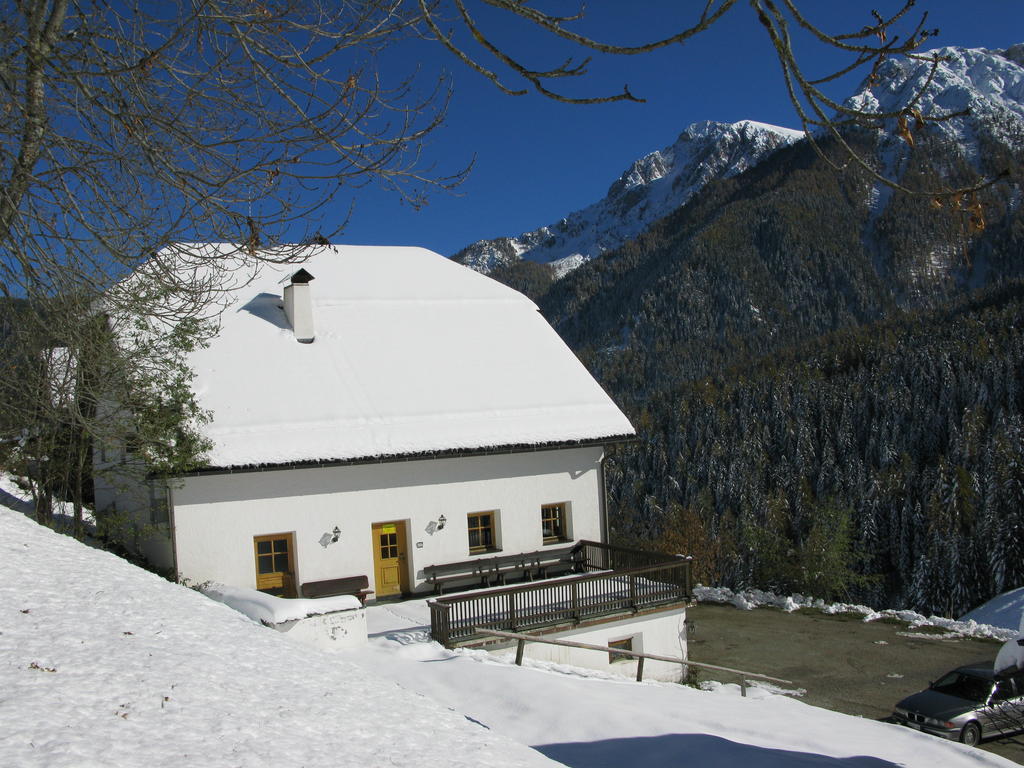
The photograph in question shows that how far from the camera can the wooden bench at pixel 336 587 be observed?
50.6 ft

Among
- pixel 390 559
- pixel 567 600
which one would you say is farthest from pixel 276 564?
pixel 567 600

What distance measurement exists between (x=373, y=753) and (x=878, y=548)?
3405 inches

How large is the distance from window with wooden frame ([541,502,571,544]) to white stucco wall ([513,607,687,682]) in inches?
134

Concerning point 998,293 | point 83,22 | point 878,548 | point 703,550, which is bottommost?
point 878,548

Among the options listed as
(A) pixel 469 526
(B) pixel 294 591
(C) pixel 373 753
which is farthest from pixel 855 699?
(C) pixel 373 753

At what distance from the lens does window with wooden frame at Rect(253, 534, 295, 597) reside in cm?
1549

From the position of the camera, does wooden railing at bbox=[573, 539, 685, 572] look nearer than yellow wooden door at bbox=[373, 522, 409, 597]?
Yes

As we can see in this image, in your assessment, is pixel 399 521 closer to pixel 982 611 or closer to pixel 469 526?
pixel 469 526

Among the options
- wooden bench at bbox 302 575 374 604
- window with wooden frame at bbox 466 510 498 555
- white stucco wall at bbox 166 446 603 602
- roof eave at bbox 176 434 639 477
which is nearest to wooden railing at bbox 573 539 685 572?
white stucco wall at bbox 166 446 603 602

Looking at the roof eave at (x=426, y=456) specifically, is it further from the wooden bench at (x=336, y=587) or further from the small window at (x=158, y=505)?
the wooden bench at (x=336, y=587)

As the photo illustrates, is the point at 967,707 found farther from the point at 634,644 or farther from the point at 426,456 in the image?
the point at 426,456

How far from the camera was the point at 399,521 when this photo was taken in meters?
16.6

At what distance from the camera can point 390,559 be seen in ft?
54.3

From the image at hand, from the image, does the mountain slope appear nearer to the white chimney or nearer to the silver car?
the silver car
